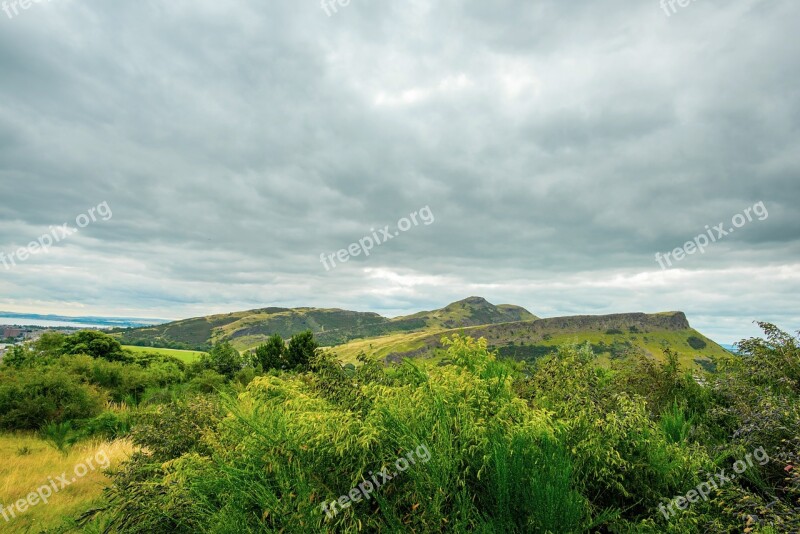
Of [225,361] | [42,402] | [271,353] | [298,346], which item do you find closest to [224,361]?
[225,361]

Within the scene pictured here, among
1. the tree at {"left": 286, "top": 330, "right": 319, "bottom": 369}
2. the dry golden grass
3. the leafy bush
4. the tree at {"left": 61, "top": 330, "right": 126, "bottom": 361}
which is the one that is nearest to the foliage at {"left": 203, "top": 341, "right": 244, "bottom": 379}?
the tree at {"left": 286, "top": 330, "right": 319, "bottom": 369}

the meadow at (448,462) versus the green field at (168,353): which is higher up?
the meadow at (448,462)

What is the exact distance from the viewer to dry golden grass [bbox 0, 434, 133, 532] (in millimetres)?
6496

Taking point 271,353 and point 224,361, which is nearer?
point 271,353

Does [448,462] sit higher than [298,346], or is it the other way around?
[448,462]

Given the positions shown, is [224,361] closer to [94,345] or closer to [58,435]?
[94,345]

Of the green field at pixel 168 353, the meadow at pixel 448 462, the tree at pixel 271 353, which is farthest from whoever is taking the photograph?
the green field at pixel 168 353

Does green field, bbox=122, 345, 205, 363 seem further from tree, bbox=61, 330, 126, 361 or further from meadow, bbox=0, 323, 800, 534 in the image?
meadow, bbox=0, 323, 800, 534

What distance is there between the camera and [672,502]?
362cm

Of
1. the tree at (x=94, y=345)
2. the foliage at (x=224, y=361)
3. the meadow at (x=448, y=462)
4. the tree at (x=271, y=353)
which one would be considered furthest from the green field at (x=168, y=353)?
the meadow at (x=448, y=462)

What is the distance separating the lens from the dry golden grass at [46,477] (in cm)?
650

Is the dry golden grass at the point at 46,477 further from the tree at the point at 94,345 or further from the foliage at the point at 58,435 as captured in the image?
the tree at the point at 94,345

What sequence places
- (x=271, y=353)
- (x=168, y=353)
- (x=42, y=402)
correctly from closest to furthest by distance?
(x=42, y=402), (x=271, y=353), (x=168, y=353)

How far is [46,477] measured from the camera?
8.42 meters
